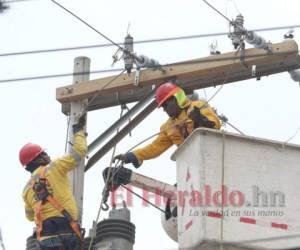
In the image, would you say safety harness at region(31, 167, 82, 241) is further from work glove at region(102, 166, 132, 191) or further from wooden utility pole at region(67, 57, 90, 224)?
work glove at region(102, 166, 132, 191)

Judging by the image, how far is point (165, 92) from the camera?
10273 mm

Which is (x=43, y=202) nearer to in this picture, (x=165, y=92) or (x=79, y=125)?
(x=79, y=125)

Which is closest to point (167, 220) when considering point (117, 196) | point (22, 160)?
point (117, 196)

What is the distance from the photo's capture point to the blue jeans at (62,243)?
32.4ft

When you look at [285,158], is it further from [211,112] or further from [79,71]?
[79,71]

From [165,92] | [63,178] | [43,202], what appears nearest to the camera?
[43,202]

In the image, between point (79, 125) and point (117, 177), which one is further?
point (117, 177)

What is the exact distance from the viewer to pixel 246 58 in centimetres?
1045

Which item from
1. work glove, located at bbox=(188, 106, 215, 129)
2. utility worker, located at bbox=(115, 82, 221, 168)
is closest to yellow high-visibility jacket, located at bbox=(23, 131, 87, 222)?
utility worker, located at bbox=(115, 82, 221, 168)

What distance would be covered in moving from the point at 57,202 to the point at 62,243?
0.38 meters

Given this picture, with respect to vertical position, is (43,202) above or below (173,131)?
below

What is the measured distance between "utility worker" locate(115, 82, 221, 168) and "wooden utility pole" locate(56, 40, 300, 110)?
31 centimetres

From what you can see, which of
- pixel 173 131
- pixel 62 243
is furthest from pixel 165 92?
pixel 62 243

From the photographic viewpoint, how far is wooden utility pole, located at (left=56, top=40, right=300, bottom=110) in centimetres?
1041
